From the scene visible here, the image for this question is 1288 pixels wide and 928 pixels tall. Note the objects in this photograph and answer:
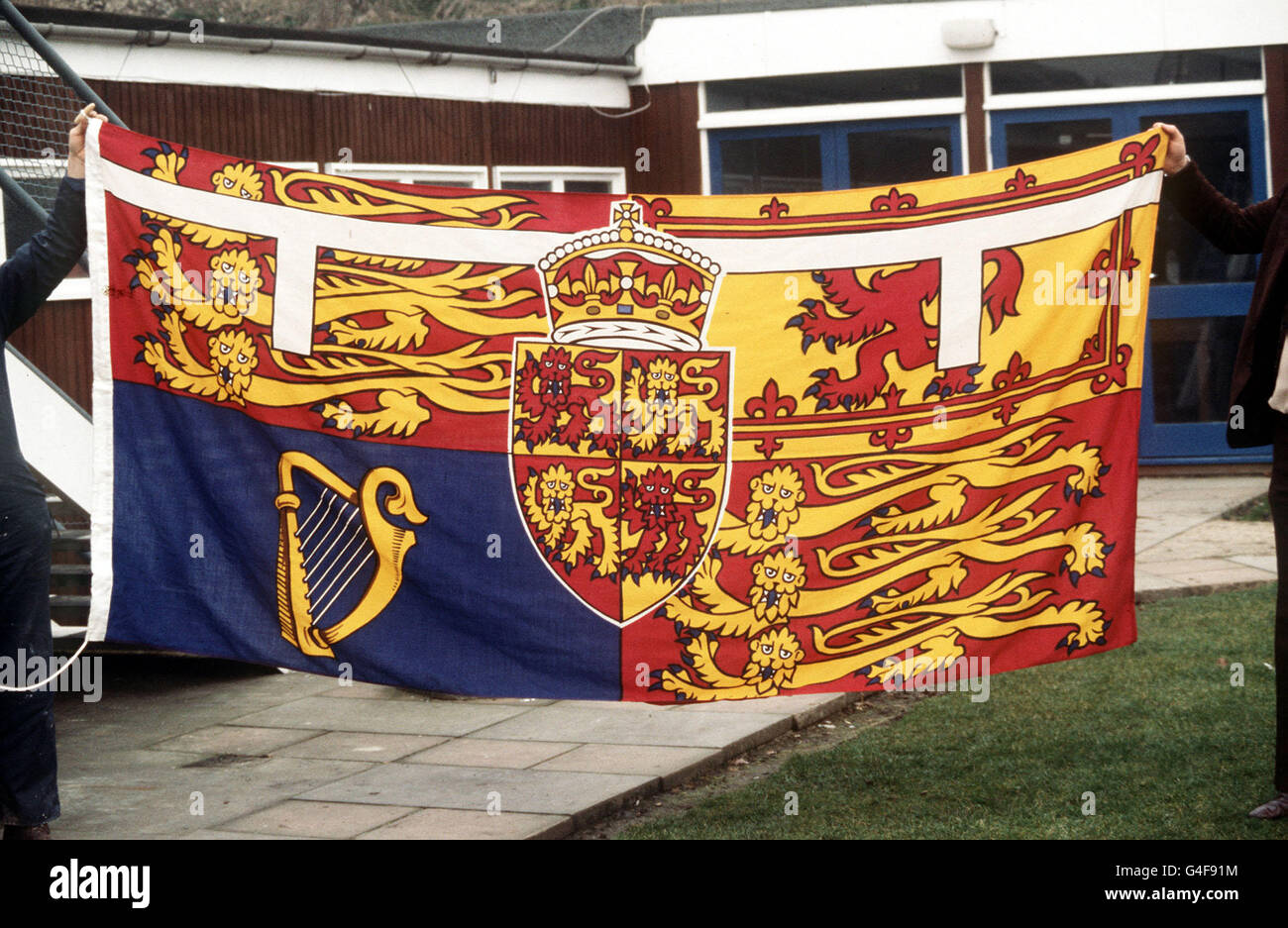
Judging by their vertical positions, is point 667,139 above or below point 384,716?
above

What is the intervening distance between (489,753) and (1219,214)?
3.72m

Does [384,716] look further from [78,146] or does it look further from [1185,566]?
[1185,566]

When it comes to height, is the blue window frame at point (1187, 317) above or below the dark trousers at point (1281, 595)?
above

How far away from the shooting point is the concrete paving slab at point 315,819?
17.7 feet

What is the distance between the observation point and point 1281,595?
5090 millimetres

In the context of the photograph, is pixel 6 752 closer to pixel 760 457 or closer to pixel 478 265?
pixel 478 265

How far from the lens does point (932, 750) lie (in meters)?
6.29

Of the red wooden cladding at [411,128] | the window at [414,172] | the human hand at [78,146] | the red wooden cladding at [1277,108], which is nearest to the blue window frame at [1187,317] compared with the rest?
the red wooden cladding at [1277,108]

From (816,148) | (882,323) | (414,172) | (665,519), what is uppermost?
(816,148)

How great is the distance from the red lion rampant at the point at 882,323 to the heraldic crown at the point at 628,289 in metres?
0.39

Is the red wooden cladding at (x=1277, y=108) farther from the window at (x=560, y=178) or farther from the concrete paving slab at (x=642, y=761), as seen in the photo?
the concrete paving slab at (x=642, y=761)

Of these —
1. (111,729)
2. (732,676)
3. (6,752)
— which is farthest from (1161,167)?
(111,729)

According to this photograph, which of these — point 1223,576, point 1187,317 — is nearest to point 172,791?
point 1223,576

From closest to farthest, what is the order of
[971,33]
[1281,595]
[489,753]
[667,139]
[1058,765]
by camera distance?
[1281,595], [1058,765], [489,753], [971,33], [667,139]
